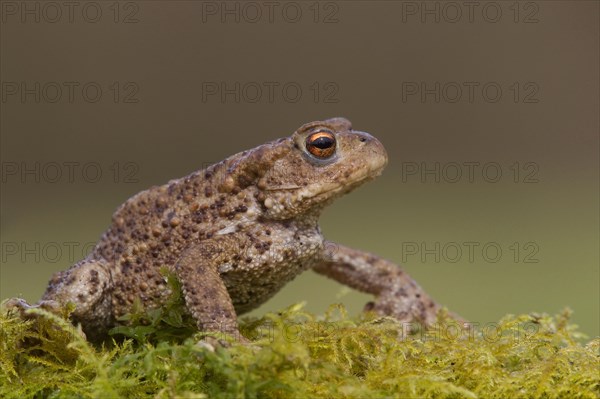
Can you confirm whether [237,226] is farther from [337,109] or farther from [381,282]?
[337,109]

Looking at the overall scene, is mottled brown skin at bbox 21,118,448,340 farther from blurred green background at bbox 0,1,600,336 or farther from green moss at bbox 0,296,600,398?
blurred green background at bbox 0,1,600,336

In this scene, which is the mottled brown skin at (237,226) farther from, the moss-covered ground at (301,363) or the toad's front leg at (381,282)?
the toad's front leg at (381,282)

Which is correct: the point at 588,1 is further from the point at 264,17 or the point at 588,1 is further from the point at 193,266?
the point at 193,266

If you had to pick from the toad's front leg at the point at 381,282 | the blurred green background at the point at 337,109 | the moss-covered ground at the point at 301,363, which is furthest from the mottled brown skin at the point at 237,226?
the blurred green background at the point at 337,109

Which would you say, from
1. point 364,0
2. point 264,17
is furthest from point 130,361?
point 364,0

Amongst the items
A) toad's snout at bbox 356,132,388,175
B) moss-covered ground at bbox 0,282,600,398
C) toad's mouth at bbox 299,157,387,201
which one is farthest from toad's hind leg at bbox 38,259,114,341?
toad's snout at bbox 356,132,388,175

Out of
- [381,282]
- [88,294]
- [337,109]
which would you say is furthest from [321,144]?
[337,109]
